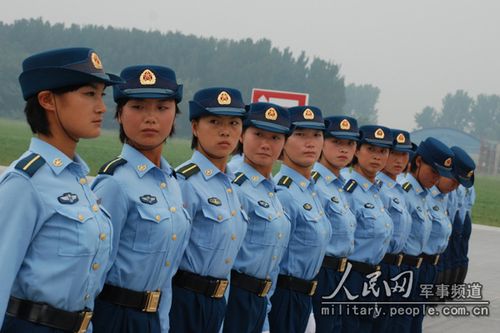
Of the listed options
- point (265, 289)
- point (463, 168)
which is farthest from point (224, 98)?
point (463, 168)

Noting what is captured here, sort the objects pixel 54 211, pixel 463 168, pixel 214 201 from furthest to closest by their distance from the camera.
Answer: pixel 463 168 < pixel 214 201 < pixel 54 211

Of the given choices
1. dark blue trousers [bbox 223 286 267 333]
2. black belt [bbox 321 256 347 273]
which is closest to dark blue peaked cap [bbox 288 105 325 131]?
black belt [bbox 321 256 347 273]

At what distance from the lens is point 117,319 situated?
357 cm

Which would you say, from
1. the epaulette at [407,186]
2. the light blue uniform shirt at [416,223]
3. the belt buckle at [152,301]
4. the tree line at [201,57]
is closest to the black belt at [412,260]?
the light blue uniform shirt at [416,223]

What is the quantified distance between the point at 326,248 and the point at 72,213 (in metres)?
3.17

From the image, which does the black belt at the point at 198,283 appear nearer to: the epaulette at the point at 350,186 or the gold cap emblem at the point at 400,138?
the epaulette at the point at 350,186

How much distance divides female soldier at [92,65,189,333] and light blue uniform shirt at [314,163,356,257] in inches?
91.3

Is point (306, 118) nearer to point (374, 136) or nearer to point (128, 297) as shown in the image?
point (374, 136)

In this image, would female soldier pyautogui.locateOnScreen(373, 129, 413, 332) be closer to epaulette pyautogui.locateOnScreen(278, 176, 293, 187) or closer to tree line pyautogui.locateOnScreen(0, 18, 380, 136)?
epaulette pyautogui.locateOnScreen(278, 176, 293, 187)

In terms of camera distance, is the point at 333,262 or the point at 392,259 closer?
the point at 333,262

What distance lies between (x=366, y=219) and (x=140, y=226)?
3238mm

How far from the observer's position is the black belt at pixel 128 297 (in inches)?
141

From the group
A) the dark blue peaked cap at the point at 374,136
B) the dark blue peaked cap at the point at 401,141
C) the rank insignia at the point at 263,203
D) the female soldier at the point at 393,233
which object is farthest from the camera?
the dark blue peaked cap at the point at 401,141

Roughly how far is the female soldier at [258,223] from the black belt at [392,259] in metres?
2.24
